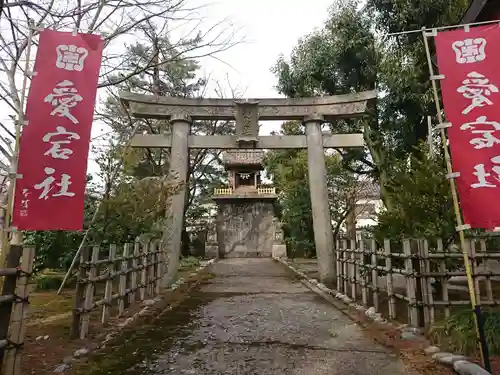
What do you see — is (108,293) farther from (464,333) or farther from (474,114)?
(474,114)

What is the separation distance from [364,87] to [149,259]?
11221 mm

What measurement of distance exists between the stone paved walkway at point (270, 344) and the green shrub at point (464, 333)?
700 mm

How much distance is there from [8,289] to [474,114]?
510 cm

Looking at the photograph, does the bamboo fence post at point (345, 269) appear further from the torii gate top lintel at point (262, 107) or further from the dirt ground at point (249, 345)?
the torii gate top lintel at point (262, 107)

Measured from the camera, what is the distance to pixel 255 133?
1125 cm

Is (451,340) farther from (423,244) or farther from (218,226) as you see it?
(218,226)

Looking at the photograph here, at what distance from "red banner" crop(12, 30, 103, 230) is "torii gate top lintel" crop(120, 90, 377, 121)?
5.98 metres

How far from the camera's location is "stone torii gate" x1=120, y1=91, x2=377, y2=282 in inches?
421

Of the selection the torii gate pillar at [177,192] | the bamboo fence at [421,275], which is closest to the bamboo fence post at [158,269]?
the torii gate pillar at [177,192]

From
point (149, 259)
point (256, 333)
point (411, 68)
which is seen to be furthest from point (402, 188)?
point (411, 68)

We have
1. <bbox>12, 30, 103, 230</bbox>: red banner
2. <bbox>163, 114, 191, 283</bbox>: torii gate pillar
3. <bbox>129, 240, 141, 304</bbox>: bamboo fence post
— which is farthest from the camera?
<bbox>163, 114, 191, 283</bbox>: torii gate pillar

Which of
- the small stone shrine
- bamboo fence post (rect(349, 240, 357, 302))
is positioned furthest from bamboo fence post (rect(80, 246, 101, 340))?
the small stone shrine

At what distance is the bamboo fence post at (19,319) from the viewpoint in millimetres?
3363

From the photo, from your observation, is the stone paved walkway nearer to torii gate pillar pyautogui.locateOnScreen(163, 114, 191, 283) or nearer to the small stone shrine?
torii gate pillar pyautogui.locateOnScreen(163, 114, 191, 283)
